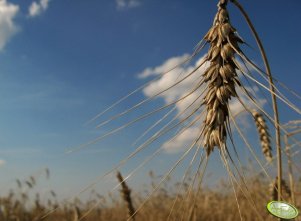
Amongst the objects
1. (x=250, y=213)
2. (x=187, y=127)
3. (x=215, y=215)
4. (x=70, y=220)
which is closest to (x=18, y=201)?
(x=70, y=220)

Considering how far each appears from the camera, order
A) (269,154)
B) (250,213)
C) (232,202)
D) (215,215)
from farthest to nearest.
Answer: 1. (232,202)
2. (215,215)
3. (250,213)
4. (269,154)

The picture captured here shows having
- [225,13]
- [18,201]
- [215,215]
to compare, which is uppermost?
[225,13]

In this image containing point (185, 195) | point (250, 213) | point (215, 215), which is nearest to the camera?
point (185, 195)

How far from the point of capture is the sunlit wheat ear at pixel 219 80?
1.54 m

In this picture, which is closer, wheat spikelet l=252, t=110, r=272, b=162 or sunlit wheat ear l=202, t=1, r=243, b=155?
sunlit wheat ear l=202, t=1, r=243, b=155

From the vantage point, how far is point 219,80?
5.16ft

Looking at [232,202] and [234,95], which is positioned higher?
[234,95]

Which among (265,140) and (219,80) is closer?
(219,80)

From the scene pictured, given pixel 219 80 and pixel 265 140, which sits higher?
pixel 219 80

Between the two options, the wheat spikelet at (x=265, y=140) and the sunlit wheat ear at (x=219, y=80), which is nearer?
the sunlit wheat ear at (x=219, y=80)

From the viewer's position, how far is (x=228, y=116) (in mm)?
1573

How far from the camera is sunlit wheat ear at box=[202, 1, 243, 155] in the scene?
1.54 metres

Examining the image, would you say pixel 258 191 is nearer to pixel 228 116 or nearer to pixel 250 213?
pixel 250 213

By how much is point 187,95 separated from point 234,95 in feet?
0.58
